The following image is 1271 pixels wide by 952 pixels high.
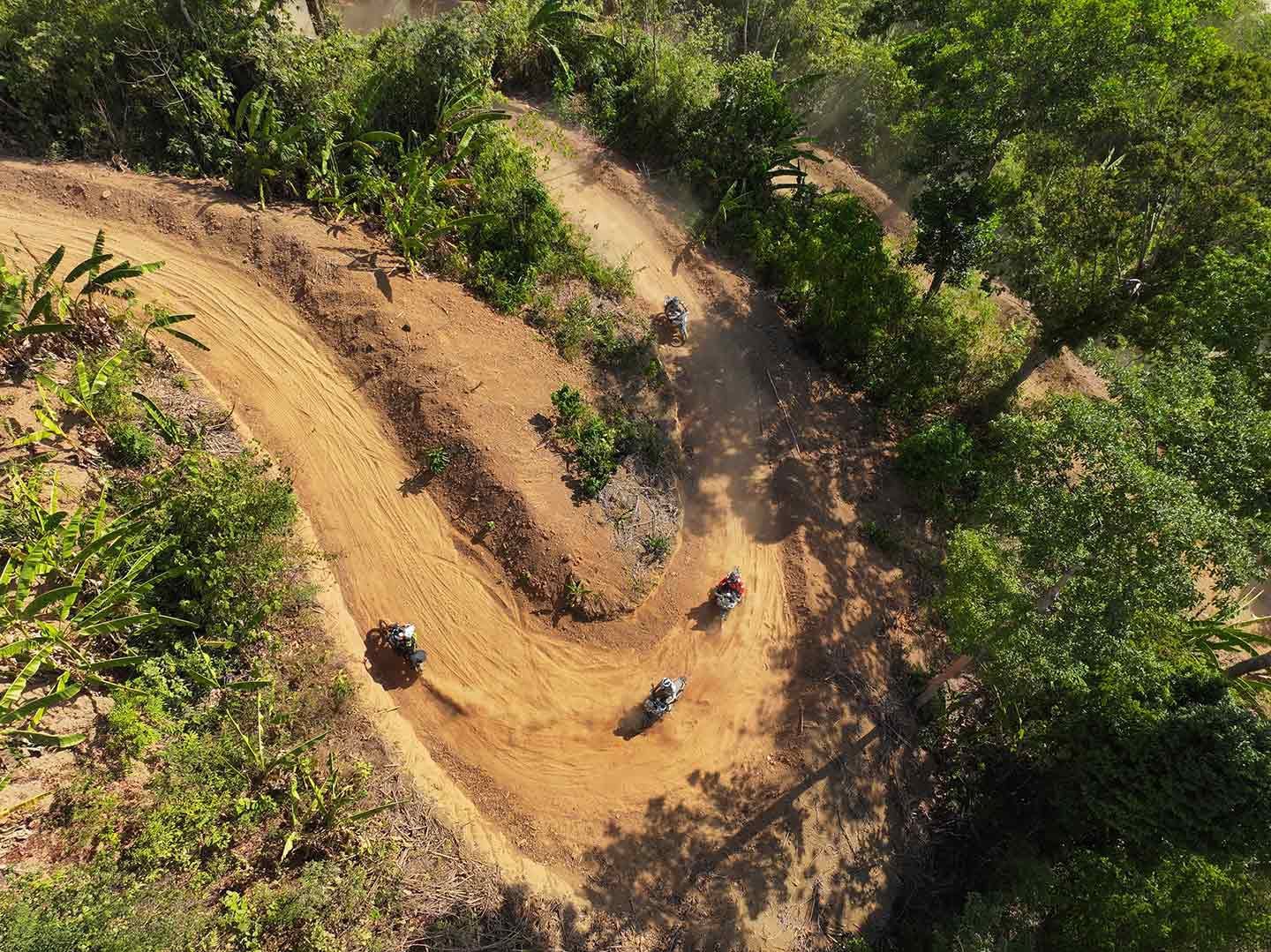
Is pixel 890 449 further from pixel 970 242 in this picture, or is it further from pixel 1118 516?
pixel 1118 516

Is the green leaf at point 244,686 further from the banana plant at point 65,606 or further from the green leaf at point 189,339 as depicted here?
the green leaf at point 189,339

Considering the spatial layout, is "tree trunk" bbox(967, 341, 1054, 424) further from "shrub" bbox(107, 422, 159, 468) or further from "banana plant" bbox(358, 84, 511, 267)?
"shrub" bbox(107, 422, 159, 468)

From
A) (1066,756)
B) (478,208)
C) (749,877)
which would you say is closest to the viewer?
(1066,756)

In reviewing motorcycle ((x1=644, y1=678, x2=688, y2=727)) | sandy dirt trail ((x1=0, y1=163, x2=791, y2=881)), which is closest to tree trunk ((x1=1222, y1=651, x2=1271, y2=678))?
sandy dirt trail ((x1=0, y1=163, x2=791, y2=881))

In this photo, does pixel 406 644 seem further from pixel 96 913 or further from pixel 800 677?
pixel 800 677

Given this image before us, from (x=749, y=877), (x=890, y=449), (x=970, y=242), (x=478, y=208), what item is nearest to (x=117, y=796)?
(x=749, y=877)

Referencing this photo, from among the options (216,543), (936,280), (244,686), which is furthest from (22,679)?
(936,280)
